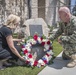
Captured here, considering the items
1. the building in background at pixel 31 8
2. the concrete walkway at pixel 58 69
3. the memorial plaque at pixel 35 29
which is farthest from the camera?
the building in background at pixel 31 8

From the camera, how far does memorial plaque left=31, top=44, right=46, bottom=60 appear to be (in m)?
5.28

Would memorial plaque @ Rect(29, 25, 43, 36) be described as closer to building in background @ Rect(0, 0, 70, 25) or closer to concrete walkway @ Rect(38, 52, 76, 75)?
concrete walkway @ Rect(38, 52, 76, 75)

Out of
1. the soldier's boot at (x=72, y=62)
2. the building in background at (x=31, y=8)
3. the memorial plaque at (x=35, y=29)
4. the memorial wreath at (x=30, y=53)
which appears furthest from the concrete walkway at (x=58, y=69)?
the building in background at (x=31, y=8)

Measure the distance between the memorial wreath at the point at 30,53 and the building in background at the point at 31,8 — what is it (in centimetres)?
901

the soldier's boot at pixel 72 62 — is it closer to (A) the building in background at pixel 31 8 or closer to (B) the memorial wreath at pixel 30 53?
(B) the memorial wreath at pixel 30 53

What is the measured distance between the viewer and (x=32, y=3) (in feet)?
67.6

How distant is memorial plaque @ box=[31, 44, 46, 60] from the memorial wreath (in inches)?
3.0

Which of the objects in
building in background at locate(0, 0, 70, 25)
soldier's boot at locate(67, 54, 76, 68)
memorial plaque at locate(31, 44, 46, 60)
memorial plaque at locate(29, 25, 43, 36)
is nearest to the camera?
soldier's boot at locate(67, 54, 76, 68)

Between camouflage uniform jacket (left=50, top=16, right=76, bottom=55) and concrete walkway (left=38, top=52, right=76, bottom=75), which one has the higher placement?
camouflage uniform jacket (left=50, top=16, right=76, bottom=55)

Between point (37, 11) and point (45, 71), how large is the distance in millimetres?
16180

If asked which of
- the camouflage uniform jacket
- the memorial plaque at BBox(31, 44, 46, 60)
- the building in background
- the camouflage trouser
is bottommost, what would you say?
the building in background

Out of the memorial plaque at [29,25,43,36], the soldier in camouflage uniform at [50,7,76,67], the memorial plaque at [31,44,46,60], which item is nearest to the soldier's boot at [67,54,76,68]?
the soldier in camouflage uniform at [50,7,76,67]

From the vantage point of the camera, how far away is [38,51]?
5309 mm

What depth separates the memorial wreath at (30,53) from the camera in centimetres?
504
